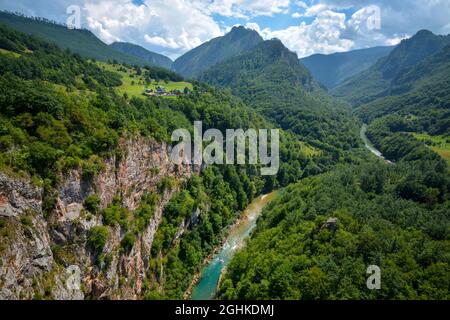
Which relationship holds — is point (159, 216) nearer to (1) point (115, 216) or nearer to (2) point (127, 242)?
(2) point (127, 242)

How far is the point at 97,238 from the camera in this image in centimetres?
3950

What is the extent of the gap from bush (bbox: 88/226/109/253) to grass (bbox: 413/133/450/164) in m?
108

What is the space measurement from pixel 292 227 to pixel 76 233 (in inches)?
1407

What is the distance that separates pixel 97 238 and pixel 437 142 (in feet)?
440

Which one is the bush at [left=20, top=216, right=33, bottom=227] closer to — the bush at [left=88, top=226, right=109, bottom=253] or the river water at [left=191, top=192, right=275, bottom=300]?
the bush at [left=88, top=226, right=109, bottom=253]

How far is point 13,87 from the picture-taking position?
42000 mm

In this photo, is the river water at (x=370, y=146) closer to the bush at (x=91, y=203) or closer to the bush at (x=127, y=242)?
the bush at (x=127, y=242)

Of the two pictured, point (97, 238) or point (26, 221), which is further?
point (97, 238)

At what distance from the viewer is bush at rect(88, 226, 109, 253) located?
3908 cm

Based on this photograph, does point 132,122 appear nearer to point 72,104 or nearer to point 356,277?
point 72,104

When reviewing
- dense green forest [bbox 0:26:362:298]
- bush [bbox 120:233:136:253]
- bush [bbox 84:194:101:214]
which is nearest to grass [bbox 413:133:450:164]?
dense green forest [bbox 0:26:362:298]

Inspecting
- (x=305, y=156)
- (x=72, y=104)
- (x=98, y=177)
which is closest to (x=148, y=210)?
(x=98, y=177)

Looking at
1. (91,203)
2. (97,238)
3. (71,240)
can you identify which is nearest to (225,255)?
(97,238)

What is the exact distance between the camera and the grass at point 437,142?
359 feet
